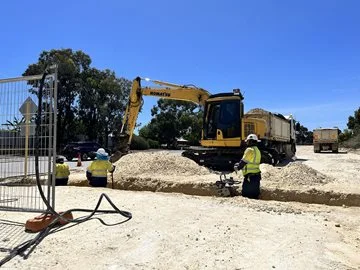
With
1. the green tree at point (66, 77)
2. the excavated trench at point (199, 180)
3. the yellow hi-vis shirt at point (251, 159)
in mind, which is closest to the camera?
the yellow hi-vis shirt at point (251, 159)

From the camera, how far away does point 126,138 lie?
60.1ft

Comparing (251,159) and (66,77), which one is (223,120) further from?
(66,77)

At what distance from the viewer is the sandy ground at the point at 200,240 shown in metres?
5.07

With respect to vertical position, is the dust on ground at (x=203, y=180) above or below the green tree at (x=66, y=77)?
below

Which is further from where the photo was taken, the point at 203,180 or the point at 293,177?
the point at 203,180

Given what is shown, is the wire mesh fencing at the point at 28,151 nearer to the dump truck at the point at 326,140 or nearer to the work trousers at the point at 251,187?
the work trousers at the point at 251,187

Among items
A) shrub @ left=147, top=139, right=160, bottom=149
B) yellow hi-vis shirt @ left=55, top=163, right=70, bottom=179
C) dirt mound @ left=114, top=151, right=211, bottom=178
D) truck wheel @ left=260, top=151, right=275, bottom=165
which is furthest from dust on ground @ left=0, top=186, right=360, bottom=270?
shrub @ left=147, top=139, right=160, bottom=149

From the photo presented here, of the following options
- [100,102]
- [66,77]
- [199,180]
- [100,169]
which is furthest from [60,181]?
[100,102]

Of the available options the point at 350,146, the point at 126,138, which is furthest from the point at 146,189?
the point at 350,146

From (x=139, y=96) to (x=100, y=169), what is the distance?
854 cm

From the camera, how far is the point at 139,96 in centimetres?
1934

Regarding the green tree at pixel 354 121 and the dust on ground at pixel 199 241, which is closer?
the dust on ground at pixel 199 241

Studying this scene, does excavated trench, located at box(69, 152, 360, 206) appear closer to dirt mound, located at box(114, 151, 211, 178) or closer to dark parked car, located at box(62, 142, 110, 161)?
dirt mound, located at box(114, 151, 211, 178)

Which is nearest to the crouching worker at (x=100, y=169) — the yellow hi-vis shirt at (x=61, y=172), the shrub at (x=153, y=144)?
the yellow hi-vis shirt at (x=61, y=172)
